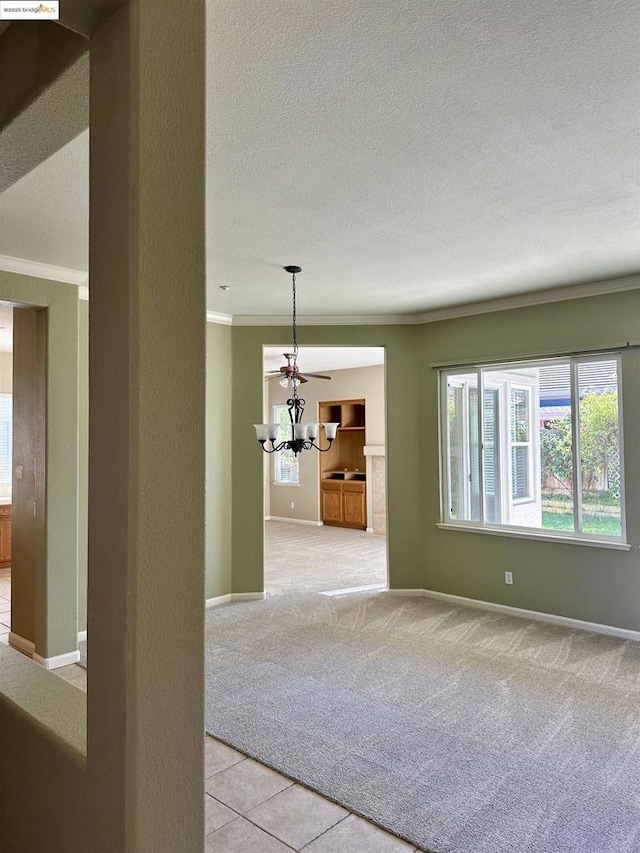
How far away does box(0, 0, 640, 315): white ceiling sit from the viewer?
1.76 m

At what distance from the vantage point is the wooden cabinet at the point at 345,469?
10180 millimetres

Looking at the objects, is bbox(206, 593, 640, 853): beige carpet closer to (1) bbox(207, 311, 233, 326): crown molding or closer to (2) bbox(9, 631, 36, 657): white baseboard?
(2) bbox(9, 631, 36, 657): white baseboard

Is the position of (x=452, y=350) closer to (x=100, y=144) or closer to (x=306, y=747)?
(x=306, y=747)

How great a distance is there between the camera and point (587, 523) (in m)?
4.72

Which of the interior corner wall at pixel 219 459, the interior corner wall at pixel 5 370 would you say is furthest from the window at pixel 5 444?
the interior corner wall at pixel 219 459

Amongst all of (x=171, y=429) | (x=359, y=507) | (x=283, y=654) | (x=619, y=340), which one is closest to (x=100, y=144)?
(x=171, y=429)

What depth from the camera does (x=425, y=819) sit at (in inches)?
93.3

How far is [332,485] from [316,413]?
1377mm

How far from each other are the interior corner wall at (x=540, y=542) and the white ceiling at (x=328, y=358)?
8.56 feet

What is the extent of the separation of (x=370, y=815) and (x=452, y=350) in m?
4.07

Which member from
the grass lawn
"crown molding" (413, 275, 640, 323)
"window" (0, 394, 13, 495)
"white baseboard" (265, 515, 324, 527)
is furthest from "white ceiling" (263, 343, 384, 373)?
the grass lawn

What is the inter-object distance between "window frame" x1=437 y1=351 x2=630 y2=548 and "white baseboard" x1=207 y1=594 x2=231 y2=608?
2164mm

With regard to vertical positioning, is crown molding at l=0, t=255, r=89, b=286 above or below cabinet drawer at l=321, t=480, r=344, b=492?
above

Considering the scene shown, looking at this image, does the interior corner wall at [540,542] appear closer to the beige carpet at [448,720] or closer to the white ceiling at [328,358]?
the beige carpet at [448,720]
